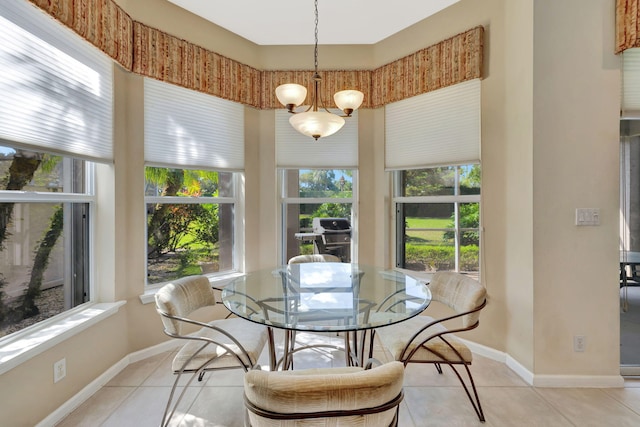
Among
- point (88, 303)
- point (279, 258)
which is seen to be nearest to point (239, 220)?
point (279, 258)

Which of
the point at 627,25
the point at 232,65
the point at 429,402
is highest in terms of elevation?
the point at 232,65

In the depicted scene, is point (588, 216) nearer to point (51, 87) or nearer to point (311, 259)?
point (311, 259)

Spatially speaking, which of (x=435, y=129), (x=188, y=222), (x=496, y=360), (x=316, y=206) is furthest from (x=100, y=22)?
(x=496, y=360)

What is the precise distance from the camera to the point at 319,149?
10.8 ft

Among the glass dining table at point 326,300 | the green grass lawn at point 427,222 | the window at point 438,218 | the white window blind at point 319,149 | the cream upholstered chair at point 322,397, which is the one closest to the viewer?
the cream upholstered chair at point 322,397

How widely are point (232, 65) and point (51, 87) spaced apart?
1.57 metres

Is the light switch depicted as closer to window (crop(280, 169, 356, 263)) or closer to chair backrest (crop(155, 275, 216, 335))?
window (crop(280, 169, 356, 263))

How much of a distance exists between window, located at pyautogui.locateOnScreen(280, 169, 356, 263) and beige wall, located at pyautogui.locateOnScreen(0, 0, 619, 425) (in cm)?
135

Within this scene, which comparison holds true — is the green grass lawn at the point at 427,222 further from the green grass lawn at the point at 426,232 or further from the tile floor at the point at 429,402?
the tile floor at the point at 429,402

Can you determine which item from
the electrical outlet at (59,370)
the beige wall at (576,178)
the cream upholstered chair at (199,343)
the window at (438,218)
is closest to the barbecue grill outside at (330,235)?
the window at (438,218)

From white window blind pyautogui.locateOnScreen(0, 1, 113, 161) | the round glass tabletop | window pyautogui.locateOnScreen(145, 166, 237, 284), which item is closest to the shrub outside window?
white window blind pyautogui.locateOnScreen(0, 1, 113, 161)

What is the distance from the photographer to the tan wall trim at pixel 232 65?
2078 mm

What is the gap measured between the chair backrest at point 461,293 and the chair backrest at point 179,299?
1.66 meters

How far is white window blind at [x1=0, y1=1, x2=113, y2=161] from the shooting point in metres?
1.58
